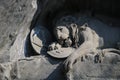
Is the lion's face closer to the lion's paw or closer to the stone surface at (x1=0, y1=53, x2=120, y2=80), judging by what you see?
the lion's paw

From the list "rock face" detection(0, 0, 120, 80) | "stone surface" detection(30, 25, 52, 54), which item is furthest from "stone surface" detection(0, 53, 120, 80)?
"stone surface" detection(30, 25, 52, 54)

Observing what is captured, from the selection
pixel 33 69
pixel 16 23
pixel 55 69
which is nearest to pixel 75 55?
pixel 55 69

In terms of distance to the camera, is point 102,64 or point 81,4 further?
point 81,4

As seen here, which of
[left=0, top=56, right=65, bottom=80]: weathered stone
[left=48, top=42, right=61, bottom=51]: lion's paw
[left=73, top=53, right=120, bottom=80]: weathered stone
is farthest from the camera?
[left=48, top=42, right=61, bottom=51]: lion's paw

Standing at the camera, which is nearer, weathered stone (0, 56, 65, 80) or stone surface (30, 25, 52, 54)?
weathered stone (0, 56, 65, 80)

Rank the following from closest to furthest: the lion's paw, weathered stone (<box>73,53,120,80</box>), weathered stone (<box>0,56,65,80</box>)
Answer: weathered stone (<box>73,53,120,80</box>) → weathered stone (<box>0,56,65,80</box>) → the lion's paw

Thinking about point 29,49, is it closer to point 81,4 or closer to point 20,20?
point 20,20

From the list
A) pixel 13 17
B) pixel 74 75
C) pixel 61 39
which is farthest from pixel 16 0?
pixel 74 75

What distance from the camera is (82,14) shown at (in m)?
6.03

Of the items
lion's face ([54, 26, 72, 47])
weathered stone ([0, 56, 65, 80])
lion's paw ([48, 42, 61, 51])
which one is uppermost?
lion's face ([54, 26, 72, 47])

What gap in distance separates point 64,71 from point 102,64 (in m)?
0.33

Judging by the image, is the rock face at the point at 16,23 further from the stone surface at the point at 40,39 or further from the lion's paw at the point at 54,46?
the lion's paw at the point at 54,46

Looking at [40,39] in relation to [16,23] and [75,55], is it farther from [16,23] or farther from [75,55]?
[75,55]

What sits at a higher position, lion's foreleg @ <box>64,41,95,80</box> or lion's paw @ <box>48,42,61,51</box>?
lion's paw @ <box>48,42,61,51</box>
